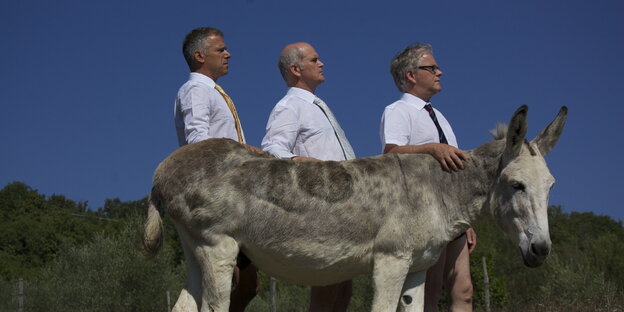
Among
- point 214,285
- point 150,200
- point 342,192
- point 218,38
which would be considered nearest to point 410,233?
point 342,192

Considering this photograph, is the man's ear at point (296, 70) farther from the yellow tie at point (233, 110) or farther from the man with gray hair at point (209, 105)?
the yellow tie at point (233, 110)

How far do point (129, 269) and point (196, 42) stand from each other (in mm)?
34654

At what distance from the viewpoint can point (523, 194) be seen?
18.3 ft

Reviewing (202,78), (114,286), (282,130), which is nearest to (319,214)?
(282,130)

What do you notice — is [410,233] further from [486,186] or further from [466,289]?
[466,289]

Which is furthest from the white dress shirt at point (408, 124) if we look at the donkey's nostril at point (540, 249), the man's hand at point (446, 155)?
the donkey's nostril at point (540, 249)

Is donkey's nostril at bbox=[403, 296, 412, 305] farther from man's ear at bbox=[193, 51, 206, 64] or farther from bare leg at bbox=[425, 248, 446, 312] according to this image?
man's ear at bbox=[193, 51, 206, 64]

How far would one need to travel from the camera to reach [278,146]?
7004 mm

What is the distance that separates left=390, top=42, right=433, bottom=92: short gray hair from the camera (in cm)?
748

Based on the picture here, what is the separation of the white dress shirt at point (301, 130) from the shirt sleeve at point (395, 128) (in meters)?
0.57

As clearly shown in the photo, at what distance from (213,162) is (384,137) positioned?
2120 millimetres

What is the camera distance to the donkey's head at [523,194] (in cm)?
548

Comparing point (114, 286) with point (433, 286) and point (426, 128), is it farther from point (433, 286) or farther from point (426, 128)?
point (426, 128)

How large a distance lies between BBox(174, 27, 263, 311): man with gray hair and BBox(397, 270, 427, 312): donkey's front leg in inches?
62.1
